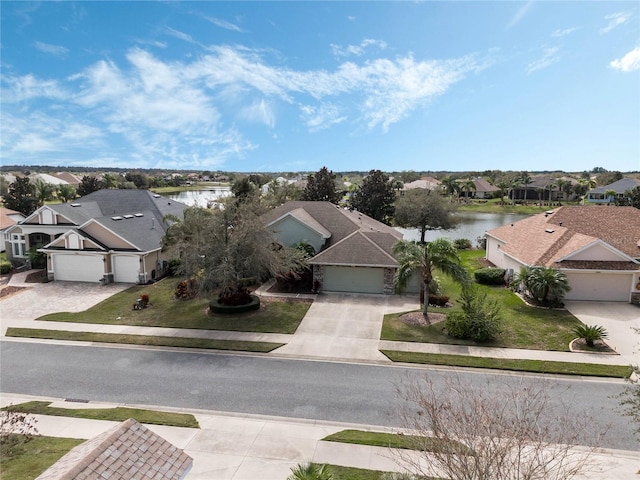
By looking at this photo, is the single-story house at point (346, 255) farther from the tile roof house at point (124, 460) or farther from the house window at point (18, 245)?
the house window at point (18, 245)

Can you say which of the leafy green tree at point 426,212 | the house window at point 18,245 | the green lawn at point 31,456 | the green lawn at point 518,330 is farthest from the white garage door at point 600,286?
the house window at point 18,245

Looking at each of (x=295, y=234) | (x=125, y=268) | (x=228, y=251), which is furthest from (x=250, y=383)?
(x=125, y=268)

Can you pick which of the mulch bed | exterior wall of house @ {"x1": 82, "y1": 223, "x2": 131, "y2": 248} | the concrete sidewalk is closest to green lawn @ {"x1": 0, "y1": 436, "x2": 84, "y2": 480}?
the concrete sidewalk

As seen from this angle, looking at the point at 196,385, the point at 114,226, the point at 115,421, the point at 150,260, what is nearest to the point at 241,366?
the point at 196,385

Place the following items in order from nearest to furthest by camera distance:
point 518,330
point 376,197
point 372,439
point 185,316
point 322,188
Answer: point 372,439 < point 518,330 < point 185,316 < point 376,197 < point 322,188

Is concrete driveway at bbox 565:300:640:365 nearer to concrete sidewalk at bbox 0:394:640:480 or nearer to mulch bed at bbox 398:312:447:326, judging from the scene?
mulch bed at bbox 398:312:447:326

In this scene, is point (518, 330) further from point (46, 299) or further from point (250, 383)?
point (46, 299)
